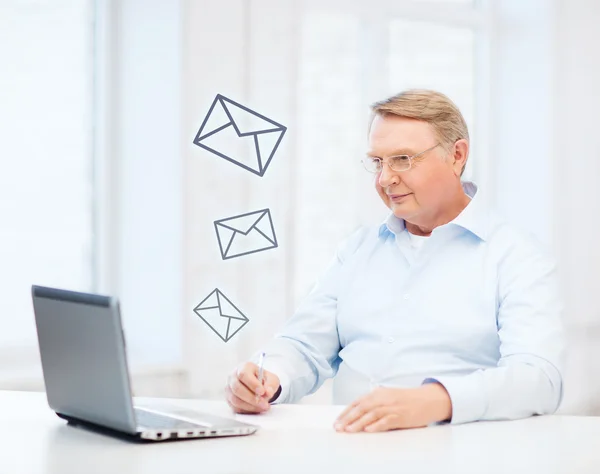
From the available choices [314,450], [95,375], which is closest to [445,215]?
[314,450]

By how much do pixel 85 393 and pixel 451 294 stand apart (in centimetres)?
92

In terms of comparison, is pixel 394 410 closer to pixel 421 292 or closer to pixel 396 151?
pixel 421 292

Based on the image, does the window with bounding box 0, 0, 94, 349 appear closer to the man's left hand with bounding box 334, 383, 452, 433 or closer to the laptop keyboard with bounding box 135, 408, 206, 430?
the laptop keyboard with bounding box 135, 408, 206, 430

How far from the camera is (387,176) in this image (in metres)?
2.09

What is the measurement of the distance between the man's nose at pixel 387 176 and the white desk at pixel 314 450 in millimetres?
660

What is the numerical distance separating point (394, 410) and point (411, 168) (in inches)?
29.0

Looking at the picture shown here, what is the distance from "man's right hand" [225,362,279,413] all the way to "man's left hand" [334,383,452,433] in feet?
0.76

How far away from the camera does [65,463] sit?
1255 mm

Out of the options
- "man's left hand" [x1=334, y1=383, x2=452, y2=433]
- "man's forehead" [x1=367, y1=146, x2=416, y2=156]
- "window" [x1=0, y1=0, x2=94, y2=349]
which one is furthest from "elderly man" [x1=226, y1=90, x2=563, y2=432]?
"window" [x1=0, y1=0, x2=94, y2=349]

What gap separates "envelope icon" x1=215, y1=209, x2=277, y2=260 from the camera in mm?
3256

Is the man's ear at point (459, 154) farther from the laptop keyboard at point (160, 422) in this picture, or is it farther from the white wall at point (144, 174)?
the white wall at point (144, 174)

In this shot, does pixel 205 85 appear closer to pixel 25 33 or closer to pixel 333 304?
pixel 25 33

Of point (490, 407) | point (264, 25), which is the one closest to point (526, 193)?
point (264, 25)

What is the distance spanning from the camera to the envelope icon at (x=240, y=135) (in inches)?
126
